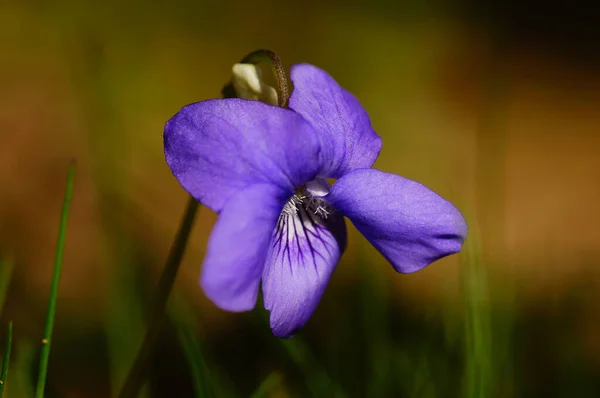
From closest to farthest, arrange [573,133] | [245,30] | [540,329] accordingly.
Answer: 1. [540,329]
2. [573,133]
3. [245,30]

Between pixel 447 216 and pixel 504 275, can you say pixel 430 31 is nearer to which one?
pixel 504 275

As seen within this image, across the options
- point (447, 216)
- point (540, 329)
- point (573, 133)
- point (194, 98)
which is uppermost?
point (447, 216)

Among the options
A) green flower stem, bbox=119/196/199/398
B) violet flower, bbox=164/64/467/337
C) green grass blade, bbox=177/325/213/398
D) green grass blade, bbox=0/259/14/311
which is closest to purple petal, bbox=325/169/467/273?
violet flower, bbox=164/64/467/337

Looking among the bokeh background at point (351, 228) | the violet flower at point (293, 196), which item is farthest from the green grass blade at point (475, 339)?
the violet flower at point (293, 196)

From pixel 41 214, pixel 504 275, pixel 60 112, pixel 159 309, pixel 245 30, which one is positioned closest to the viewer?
pixel 159 309

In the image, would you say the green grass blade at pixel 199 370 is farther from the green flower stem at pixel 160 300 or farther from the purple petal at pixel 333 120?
the purple petal at pixel 333 120

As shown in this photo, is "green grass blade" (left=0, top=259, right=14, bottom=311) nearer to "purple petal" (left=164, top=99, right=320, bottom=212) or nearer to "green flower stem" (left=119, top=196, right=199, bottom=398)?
"green flower stem" (left=119, top=196, right=199, bottom=398)

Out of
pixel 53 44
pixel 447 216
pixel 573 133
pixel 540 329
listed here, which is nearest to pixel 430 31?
pixel 573 133

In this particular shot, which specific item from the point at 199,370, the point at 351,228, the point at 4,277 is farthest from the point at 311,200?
the point at 351,228
